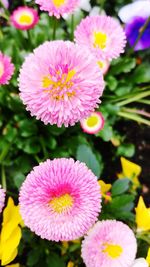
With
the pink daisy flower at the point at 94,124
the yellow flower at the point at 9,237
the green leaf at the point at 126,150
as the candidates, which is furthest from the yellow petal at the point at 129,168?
the yellow flower at the point at 9,237

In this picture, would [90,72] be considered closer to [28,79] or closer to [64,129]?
[28,79]

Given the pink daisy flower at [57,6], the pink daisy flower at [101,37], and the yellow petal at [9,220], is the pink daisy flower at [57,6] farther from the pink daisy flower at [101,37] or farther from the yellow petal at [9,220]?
the yellow petal at [9,220]

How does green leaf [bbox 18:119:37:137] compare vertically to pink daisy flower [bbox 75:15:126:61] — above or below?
below

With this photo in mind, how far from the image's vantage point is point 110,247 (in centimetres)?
101

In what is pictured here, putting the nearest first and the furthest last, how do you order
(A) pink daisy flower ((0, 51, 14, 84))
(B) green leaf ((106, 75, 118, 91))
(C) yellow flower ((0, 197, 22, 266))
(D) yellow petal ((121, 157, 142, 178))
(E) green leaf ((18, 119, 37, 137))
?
(C) yellow flower ((0, 197, 22, 266))
(A) pink daisy flower ((0, 51, 14, 84))
(D) yellow petal ((121, 157, 142, 178))
(E) green leaf ((18, 119, 37, 137))
(B) green leaf ((106, 75, 118, 91))

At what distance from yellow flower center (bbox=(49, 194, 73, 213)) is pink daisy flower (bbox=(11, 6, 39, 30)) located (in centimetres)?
69

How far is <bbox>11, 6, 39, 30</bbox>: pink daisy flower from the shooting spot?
1429 mm

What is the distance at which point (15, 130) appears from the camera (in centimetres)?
153

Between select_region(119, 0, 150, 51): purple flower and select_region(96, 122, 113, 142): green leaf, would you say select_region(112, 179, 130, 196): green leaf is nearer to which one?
select_region(96, 122, 113, 142): green leaf

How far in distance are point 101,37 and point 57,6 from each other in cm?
15

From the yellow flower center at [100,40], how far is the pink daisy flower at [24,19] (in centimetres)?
28

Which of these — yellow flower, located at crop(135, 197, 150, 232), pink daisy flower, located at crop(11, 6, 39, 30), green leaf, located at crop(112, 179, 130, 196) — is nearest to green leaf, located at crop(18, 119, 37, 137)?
pink daisy flower, located at crop(11, 6, 39, 30)

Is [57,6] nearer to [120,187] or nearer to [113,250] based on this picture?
[120,187]

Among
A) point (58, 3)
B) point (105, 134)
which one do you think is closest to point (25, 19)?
point (58, 3)
